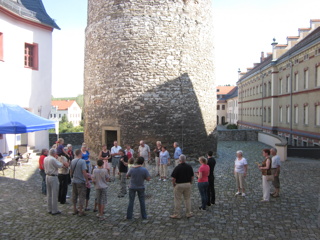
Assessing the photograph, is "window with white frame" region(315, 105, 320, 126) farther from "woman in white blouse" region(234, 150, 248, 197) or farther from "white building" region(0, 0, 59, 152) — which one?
"white building" region(0, 0, 59, 152)

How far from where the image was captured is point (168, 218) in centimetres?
720

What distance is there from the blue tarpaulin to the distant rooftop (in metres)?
5.58

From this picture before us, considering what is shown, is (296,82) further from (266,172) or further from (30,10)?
(30,10)

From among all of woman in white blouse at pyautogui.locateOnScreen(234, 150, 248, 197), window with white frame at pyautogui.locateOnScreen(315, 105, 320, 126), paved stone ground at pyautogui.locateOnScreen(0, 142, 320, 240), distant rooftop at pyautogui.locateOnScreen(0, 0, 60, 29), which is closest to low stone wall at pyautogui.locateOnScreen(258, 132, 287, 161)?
window with white frame at pyautogui.locateOnScreen(315, 105, 320, 126)

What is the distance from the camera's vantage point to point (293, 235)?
6.14m

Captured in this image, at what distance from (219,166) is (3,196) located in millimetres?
9244

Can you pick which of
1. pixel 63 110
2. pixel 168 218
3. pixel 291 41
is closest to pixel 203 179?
pixel 168 218

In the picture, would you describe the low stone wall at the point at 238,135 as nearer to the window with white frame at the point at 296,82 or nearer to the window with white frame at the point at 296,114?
the window with white frame at the point at 296,114

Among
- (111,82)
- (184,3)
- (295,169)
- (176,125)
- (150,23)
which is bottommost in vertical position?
(295,169)

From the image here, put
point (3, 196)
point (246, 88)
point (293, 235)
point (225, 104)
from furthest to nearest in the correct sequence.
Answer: point (225, 104)
point (246, 88)
point (3, 196)
point (293, 235)

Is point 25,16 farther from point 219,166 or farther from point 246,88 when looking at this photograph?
point 246,88

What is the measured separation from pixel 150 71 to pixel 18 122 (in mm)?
6130

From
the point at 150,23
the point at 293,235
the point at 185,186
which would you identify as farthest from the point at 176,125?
the point at 293,235

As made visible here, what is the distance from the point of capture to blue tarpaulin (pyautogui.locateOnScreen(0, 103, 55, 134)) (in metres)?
11.1
